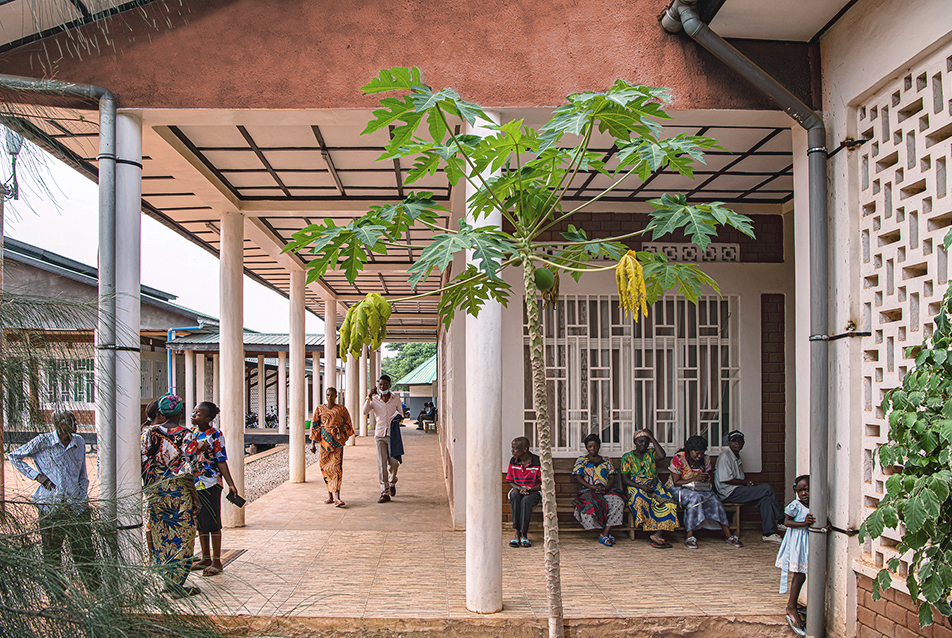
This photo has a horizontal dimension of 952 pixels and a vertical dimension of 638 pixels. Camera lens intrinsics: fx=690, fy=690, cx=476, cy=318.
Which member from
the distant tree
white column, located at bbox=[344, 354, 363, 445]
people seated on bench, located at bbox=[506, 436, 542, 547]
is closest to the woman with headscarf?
people seated on bench, located at bbox=[506, 436, 542, 547]

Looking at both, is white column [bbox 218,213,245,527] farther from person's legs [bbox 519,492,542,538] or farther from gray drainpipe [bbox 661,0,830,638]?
gray drainpipe [bbox 661,0,830,638]

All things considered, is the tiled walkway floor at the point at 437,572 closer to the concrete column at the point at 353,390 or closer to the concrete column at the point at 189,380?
the concrete column at the point at 189,380

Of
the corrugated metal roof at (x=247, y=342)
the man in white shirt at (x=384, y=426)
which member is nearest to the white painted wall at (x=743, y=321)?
the man in white shirt at (x=384, y=426)

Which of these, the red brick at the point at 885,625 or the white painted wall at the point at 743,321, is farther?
the white painted wall at the point at 743,321

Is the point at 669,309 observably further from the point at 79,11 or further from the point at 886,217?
the point at 79,11

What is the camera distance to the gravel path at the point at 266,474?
10.7 metres

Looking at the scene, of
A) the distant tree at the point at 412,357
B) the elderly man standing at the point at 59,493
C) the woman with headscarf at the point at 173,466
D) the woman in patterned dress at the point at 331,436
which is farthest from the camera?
the distant tree at the point at 412,357

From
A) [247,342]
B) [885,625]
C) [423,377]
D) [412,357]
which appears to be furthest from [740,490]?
[412,357]

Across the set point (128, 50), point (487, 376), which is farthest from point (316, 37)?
point (487, 376)

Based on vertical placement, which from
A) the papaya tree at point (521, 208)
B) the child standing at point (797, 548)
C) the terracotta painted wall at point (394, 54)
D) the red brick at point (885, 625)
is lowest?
the red brick at point (885, 625)

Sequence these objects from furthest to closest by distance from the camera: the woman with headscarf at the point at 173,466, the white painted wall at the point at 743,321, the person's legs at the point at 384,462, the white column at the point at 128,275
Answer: the person's legs at the point at 384,462, the white painted wall at the point at 743,321, the woman with headscarf at the point at 173,466, the white column at the point at 128,275

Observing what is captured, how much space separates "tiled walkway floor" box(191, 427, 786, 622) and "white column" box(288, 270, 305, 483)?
8.26 feet

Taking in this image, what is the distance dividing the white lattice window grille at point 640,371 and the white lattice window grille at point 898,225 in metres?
3.17

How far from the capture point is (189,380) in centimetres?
1728
